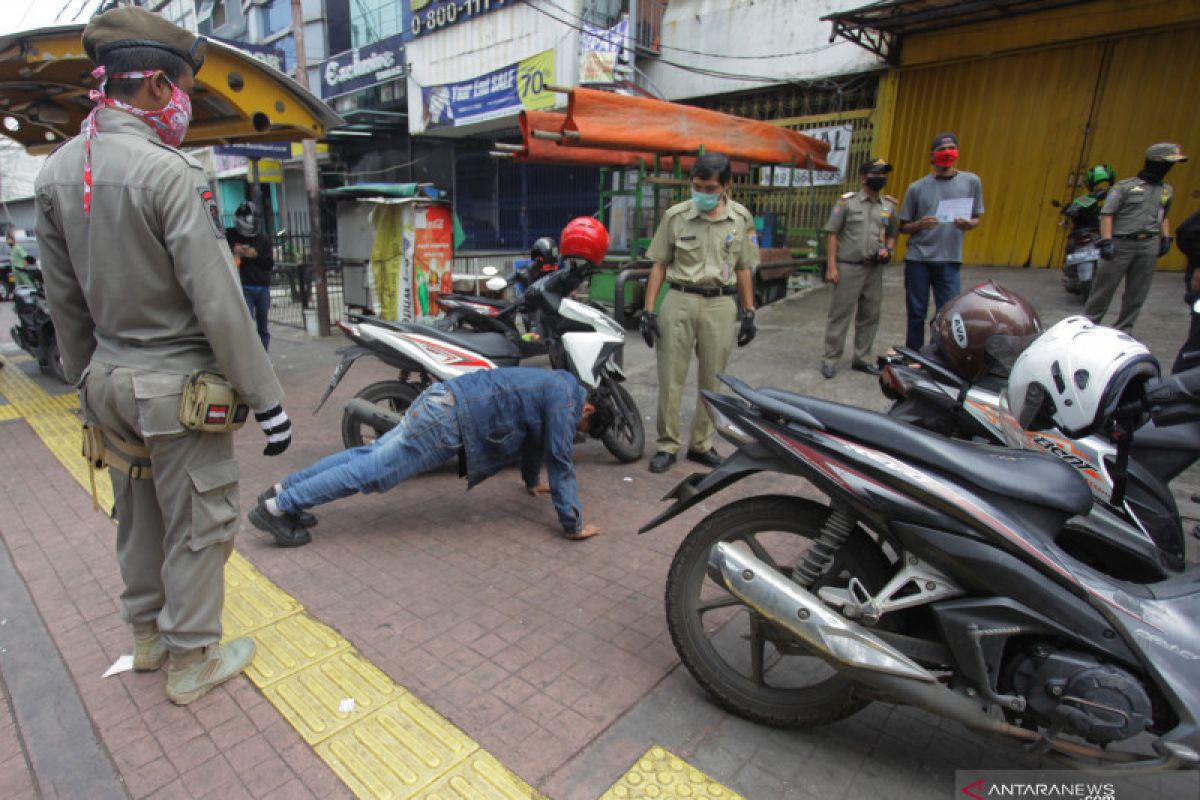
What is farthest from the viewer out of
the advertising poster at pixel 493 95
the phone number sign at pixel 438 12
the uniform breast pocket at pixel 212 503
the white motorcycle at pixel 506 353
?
the phone number sign at pixel 438 12

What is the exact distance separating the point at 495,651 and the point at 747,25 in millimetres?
12021

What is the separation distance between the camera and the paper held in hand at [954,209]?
5.70 m

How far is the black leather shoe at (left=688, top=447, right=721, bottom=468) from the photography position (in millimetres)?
4716

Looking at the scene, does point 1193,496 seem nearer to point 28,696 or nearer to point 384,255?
point 28,696

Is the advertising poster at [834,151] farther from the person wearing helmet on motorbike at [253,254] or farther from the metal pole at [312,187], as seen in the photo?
the person wearing helmet on motorbike at [253,254]

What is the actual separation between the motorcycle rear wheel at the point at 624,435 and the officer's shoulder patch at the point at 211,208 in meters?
2.79

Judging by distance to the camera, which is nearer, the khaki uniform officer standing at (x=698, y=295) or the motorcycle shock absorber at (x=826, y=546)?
the motorcycle shock absorber at (x=826, y=546)

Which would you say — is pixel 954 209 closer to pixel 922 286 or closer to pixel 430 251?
pixel 922 286

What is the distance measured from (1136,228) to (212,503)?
7.25 m

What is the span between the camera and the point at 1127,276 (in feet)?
20.2

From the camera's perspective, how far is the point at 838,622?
1923 millimetres

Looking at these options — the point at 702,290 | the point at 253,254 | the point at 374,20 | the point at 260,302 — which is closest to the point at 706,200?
the point at 702,290

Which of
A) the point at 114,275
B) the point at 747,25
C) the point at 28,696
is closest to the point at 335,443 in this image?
the point at 28,696

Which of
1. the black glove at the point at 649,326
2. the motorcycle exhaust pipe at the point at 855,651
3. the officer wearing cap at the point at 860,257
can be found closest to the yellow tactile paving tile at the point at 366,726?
the motorcycle exhaust pipe at the point at 855,651
